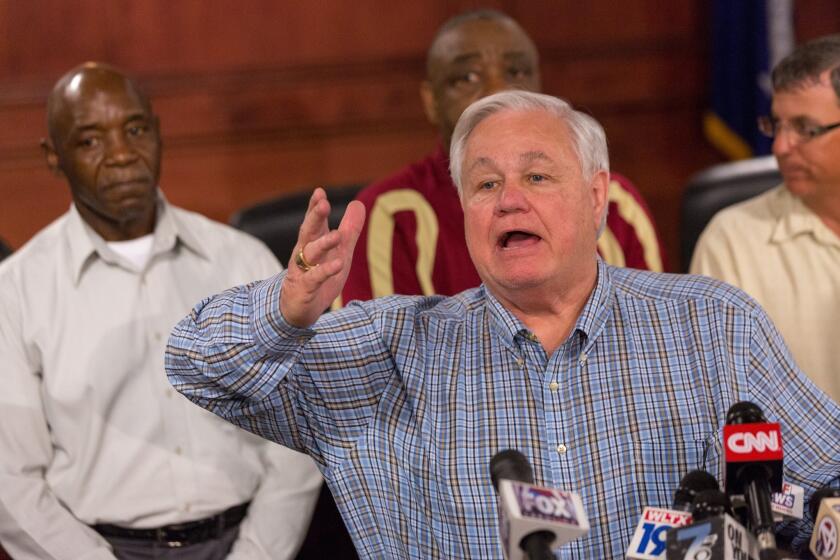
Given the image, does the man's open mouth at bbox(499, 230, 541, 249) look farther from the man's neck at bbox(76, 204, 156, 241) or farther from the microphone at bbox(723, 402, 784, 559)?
the man's neck at bbox(76, 204, 156, 241)

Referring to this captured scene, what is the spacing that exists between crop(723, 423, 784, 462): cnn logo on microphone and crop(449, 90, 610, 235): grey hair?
58 cm

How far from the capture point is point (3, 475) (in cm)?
217

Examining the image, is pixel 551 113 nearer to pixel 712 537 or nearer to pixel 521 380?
pixel 521 380

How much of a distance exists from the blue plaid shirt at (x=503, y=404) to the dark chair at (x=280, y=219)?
108 centimetres

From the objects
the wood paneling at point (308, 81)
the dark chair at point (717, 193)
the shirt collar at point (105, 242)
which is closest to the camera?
the shirt collar at point (105, 242)

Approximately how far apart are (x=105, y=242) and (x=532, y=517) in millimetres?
1472

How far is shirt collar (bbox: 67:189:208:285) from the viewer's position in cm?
236

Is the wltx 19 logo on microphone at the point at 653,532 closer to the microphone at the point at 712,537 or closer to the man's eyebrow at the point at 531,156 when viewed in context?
the microphone at the point at 712,537

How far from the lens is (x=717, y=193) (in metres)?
3.03

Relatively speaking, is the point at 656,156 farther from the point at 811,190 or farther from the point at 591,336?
the point at 591,336

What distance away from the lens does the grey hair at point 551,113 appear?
6.07 feet

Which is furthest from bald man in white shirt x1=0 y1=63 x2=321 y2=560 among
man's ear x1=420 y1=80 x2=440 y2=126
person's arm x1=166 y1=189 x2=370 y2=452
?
man's ear x1=420 y1=80 x2=440 y2=126

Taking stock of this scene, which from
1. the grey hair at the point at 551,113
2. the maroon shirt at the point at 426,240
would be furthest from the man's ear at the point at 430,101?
the grey hair at the point at 551,113

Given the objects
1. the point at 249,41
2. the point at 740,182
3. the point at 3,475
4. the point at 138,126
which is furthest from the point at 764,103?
the point at 3,475
